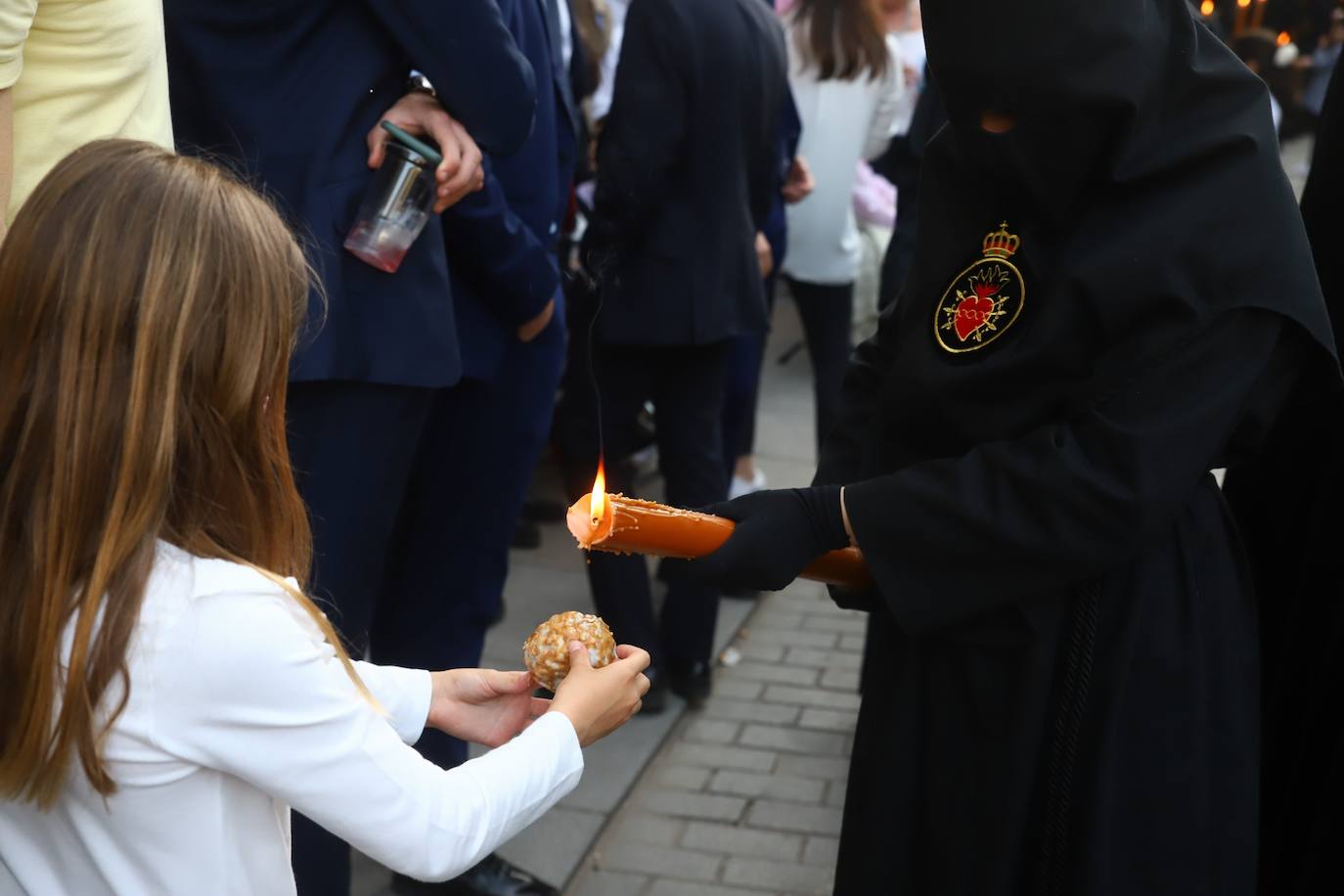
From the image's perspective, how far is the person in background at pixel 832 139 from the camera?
534 cm

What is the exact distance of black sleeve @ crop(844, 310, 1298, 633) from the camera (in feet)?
6.36

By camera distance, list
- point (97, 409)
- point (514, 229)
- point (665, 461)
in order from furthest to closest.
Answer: point (665, 461) < point (514, 229) < point (97, 409)

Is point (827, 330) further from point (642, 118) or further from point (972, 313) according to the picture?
point (972, 313)

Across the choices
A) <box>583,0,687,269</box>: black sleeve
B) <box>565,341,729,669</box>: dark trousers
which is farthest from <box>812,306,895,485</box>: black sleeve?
<box>565,341,729,669</box>: dark trousers

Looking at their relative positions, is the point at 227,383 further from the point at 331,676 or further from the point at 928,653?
the point at 928,653

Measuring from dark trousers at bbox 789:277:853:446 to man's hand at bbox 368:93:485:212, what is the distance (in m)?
3.17

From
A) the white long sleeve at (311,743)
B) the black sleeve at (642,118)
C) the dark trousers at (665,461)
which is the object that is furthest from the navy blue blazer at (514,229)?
the white long sleeve at (311,743)

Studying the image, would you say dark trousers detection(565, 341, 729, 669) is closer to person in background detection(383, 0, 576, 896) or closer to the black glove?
person in background detection(383, 0, 576, 896)

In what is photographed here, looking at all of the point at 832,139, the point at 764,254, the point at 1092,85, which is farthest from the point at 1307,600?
the point at 832,139

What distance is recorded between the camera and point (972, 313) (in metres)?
2.15

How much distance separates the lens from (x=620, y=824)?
12.6 feet

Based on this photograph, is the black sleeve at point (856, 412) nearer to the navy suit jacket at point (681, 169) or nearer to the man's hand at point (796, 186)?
the navy suit jacket at point (681, 169)

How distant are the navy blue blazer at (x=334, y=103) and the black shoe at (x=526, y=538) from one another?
9.79 feet

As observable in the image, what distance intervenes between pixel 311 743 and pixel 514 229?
1.66m
